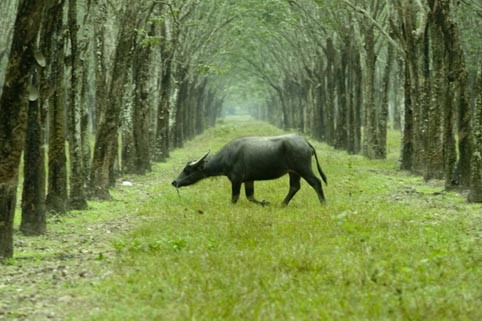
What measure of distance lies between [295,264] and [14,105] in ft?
15.2

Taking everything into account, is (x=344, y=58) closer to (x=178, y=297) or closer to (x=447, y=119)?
(x=447, y=119)

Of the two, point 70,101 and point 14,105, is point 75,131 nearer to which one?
point 70,101

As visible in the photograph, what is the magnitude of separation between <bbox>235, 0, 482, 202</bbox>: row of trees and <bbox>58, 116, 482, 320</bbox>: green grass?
275 centimetres

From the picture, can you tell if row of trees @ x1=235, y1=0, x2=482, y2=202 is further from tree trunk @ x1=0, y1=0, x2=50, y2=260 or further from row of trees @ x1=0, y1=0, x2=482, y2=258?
tree trunk @ x1=0, y1=0, x2=50, y2=260

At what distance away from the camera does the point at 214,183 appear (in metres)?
23.9

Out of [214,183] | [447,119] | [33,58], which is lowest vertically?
[214,183]

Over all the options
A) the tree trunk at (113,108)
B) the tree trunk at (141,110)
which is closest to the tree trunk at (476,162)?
the tree trunk at (113,108)

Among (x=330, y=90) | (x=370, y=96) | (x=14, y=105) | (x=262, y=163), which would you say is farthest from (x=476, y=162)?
(x=330, y=90)

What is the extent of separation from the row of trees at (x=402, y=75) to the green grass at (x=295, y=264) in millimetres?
2746

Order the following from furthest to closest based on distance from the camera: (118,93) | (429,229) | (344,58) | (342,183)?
(344,58) → (342,183) → (118,93) → (429,229)

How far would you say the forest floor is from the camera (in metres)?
8.44

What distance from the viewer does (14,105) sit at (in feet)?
36.5

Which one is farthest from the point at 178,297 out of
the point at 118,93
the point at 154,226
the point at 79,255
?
the point at 118,93

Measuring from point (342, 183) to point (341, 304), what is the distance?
14703 mm
